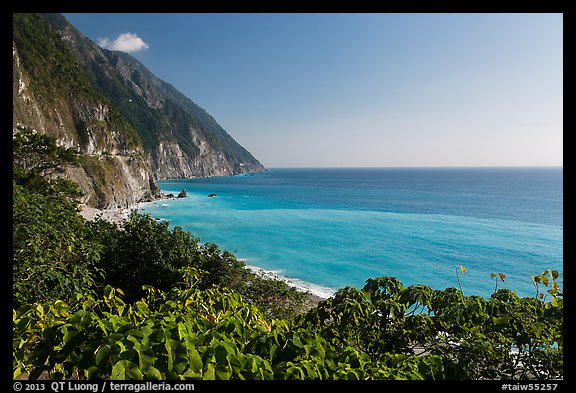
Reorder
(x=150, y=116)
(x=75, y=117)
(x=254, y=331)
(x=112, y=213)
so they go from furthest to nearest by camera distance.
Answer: (x=150, y=116) < (x=75, y=117) < (x=112, y=213) < (x=254, y=331)

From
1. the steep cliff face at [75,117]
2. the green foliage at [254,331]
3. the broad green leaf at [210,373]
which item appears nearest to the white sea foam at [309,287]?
the green foliage at [254,331]

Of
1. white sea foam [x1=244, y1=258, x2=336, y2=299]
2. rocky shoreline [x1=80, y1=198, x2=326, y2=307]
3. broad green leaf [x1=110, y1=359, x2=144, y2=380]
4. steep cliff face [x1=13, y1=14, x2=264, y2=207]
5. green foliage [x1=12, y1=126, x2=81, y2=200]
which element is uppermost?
steep cliff face [x1=13, y1=14, x2=264, y2=207]

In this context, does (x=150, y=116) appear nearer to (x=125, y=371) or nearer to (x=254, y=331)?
(x=254, y=331)

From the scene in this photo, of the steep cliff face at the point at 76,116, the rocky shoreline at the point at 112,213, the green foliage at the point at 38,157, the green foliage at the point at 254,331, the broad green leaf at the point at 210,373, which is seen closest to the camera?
the broad green leaf at the point at 210,373

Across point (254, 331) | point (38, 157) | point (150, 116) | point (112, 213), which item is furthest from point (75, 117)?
point (150, 116)

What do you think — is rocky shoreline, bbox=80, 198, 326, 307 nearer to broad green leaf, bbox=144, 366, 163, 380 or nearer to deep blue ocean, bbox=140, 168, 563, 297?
deep blue ocean, bbox=140, 168, 563, 297

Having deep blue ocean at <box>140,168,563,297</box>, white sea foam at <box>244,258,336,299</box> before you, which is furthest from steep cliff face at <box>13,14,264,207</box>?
white sea foam at <box>244,258,336,299</box>

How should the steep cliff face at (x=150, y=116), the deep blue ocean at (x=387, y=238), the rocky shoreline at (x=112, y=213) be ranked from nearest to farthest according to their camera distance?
the deep blue ocean at (x=387, y=238) < the rocky shoreline at (x=112, y=213) < the steep cliff face at (x=150, y=116)

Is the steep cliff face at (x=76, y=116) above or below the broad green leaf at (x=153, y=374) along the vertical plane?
above

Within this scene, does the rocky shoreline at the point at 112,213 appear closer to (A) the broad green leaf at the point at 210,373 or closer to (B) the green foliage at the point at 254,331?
(B) the green foliage at the point at 254,331

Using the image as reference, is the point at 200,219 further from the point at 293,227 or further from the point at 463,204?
the point at 463,204
